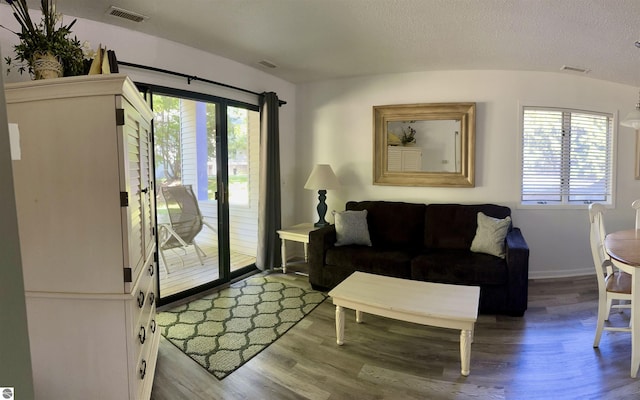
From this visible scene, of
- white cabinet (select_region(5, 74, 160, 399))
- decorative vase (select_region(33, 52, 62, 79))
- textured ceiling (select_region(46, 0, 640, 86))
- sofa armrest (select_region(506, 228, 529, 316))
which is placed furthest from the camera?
sofa armrest (select_region(506, 228, 529, 316))

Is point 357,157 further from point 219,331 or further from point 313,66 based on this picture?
point 219,331

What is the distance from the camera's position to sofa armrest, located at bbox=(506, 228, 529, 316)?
2891mm

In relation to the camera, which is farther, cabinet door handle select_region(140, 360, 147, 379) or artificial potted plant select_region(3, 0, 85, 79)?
cabinet door handle select_region(140, 360, 147, 379)

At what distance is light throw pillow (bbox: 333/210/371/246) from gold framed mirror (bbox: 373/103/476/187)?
76cm

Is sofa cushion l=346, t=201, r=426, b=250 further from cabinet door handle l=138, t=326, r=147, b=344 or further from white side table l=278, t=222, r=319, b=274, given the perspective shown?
cabinet door handle l=138, t=326, r=147, b=344

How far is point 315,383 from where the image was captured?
2.06m

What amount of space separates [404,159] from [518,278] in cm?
183

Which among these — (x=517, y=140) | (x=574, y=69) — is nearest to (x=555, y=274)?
(x=517, y=140)

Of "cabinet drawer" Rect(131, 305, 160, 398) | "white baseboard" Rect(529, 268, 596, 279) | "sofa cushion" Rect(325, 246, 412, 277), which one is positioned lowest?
"white baseboard" Rect(529, 268, 596, 279)

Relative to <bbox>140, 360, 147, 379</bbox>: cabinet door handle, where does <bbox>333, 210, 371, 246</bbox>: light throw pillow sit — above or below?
above

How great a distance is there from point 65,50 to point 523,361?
128 inches

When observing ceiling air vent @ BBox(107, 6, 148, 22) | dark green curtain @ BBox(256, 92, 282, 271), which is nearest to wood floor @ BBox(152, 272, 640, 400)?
dark green curtain @ BBox(256, 92, 282, 271)

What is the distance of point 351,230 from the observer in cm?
369

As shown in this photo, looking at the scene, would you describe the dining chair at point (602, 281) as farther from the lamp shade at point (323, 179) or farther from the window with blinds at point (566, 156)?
the lamp shade at point (323, 179)
